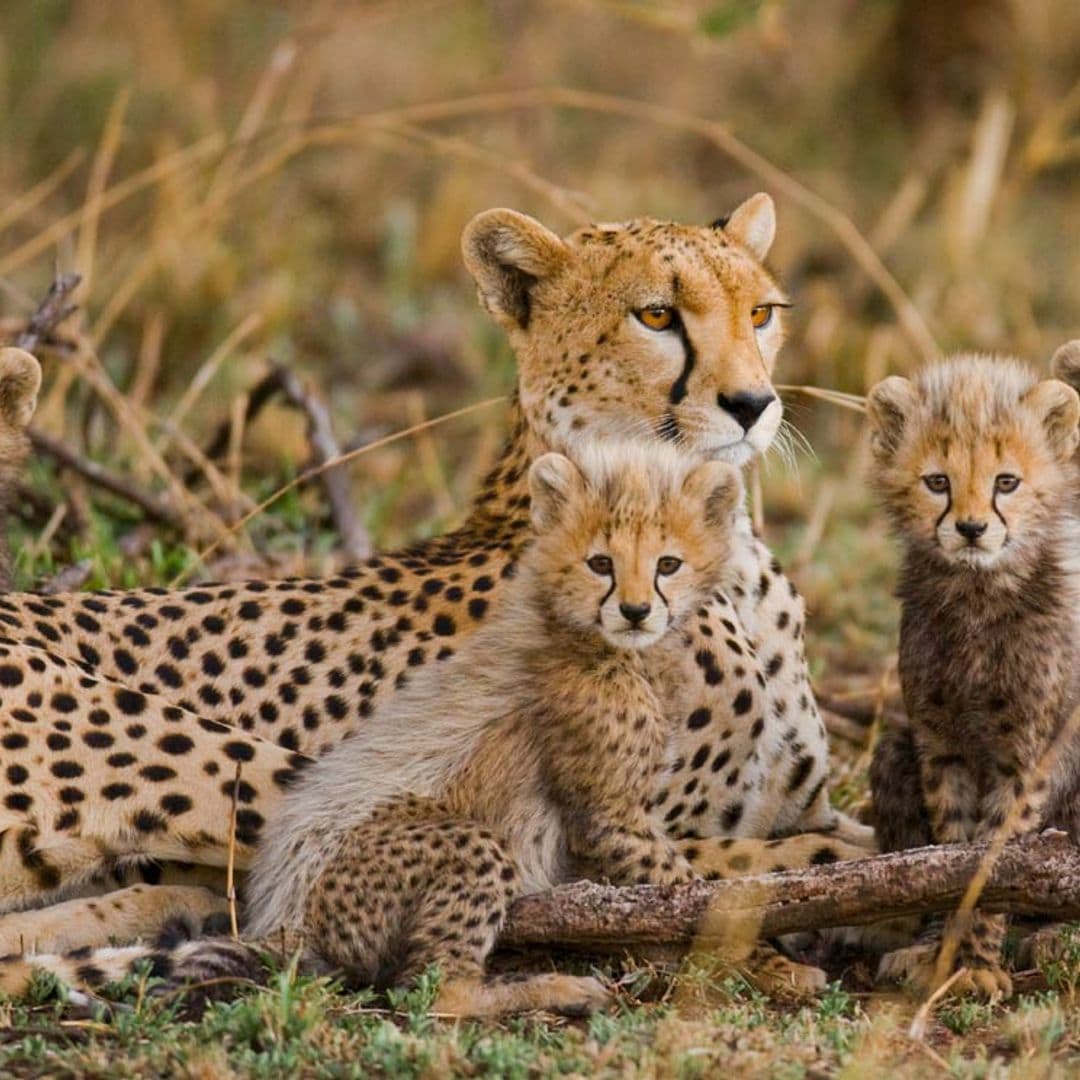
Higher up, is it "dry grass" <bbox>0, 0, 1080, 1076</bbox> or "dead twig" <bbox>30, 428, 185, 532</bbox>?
"dry grass" <bbox>0, 0, 1080, 1076</bbox>

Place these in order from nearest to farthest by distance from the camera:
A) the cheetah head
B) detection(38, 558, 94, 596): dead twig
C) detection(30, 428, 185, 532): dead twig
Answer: the cheetah head
detection(38, 558, 94, 596): dead twig
detection(30, 428, 185, 532): dead twig

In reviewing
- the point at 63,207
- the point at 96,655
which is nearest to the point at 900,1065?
the point at 96,655

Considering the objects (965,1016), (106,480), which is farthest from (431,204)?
(965,1016)

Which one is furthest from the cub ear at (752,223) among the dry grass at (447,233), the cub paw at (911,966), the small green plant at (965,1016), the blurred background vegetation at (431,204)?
the small green plant at (965,1016)

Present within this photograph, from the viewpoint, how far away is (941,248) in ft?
32.4

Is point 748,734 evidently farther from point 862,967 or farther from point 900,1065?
point 900,1065

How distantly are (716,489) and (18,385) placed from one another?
1690mm

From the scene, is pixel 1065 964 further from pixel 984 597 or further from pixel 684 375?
pixel 684 375

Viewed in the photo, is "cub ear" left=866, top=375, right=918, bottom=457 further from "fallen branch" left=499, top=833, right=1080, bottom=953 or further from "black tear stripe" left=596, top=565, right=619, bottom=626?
"fallen branch" left=499, top=833, right=1080, bottom=953

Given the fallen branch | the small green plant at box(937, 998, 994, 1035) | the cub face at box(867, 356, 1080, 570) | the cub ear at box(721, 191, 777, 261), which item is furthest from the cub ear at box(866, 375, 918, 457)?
the small green plant at box(937, 998, 994, 1035)

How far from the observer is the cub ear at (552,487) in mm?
4090

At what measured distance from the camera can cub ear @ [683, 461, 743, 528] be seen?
4.12 m

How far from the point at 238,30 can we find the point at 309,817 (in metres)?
9.41

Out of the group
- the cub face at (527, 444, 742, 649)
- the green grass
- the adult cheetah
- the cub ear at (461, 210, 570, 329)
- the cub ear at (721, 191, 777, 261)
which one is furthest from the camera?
the cub ear at (721, 191, 777, 261)
